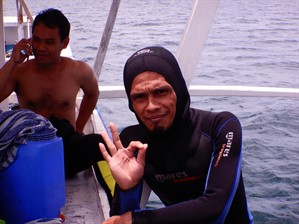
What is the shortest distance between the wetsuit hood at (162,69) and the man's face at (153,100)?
0.03 metres

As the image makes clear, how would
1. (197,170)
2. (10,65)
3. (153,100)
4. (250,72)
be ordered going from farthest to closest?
(250,72)
(10,65)
(197,170)
(153,100)

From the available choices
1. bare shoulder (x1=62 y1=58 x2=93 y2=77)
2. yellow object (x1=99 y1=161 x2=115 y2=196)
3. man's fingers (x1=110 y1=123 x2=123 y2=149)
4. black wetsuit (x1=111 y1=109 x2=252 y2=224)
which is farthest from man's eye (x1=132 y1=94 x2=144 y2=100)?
bare shoulder (x1=62 y1=58 x2=93 y2=77)

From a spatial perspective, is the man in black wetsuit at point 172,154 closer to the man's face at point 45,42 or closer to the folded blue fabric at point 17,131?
the folded blue fabric at point 17,131

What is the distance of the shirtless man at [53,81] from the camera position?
3098mm

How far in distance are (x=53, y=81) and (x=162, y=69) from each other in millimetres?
1551

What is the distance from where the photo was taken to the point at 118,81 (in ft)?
38.9

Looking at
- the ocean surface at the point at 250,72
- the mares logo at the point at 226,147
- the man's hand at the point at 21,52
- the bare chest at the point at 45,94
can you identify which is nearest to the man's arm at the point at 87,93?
the bare chest at the point at 45,94

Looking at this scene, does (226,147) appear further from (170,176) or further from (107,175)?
(107,175)

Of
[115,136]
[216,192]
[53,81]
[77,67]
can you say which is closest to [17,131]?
[115,136]

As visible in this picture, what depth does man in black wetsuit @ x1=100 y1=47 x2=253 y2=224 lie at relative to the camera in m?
1.90

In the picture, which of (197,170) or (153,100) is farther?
(197,170)

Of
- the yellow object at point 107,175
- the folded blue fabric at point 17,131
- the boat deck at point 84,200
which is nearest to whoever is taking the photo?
the folded blue fabric at point 17,131

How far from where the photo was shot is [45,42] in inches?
126

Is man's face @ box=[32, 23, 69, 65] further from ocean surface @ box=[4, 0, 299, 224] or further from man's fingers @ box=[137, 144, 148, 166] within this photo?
ocean surface @ box=[4, 0, 299, 224]
